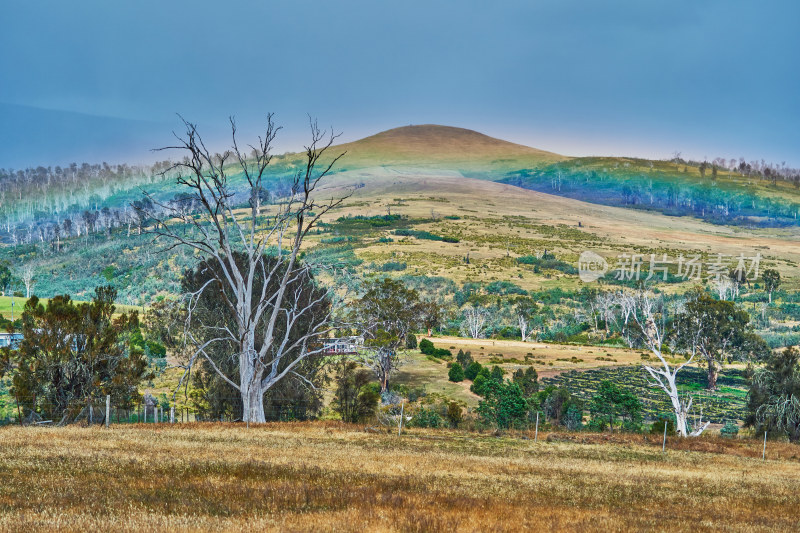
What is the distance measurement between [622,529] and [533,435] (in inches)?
859

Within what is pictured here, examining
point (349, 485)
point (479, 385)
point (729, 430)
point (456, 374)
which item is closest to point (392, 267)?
point (456, 374)

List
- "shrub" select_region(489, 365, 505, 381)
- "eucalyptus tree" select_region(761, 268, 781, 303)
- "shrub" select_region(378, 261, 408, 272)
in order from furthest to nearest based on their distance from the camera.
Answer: "shrub" select_region(378, 261, 408, 272) → "eucalyptus tree" select_region(761, 268, 781, 303) → "shrub" select_region(489, 365, 505, 381)

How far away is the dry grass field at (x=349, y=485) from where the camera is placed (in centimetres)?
986

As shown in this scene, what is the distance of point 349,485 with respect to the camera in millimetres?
13383

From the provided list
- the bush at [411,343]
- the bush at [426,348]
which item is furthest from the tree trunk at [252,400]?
the bush at [411,343]

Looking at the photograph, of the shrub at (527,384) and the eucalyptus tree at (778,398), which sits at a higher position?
the eucalyptus tree at (778,398)

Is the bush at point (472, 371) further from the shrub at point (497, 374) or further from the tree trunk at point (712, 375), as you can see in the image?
the tree trunk at point (712, 375)

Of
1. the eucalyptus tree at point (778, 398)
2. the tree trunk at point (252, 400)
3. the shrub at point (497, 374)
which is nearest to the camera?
the tree trunk at point (252, 400)

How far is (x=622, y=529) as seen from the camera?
10547 millimetres

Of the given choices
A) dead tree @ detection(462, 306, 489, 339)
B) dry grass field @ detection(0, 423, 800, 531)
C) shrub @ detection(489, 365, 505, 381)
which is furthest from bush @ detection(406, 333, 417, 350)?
dry grass field @ detection(0, 423, 800, 531)

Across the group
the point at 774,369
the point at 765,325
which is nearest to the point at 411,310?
the point at 774,369

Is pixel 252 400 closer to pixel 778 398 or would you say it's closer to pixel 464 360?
pixel 778 398

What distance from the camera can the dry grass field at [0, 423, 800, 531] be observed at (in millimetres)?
9859

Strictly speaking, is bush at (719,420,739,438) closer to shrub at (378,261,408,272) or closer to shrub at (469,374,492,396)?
shrub at (469,374,492,396)
